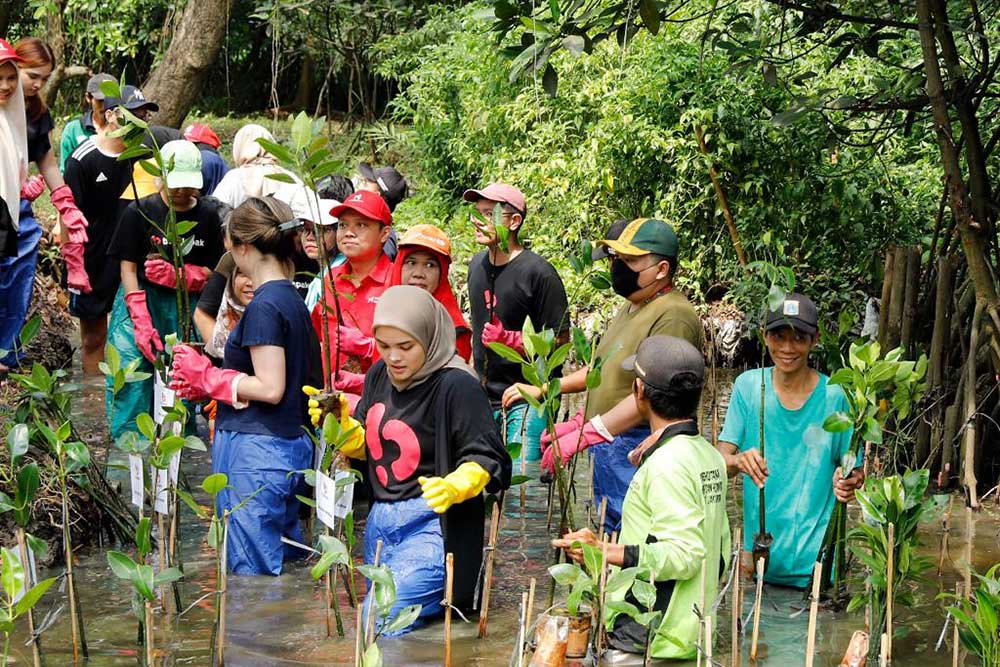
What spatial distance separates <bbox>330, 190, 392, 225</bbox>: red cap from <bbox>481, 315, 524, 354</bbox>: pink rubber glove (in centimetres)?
74

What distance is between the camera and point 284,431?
552cm

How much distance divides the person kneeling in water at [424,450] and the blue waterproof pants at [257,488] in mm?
464

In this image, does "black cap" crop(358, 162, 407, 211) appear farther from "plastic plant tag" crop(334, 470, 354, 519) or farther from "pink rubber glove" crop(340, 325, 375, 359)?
"plastic plant tag" crop(334, 470, 354, 519)

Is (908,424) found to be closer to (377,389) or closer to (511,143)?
(377,389)

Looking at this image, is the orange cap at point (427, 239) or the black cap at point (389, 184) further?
the black cap at point (389, 184)

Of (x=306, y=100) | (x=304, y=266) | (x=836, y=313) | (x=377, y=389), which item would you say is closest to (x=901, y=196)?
(x=836, y=313)

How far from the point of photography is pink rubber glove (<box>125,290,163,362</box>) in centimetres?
690

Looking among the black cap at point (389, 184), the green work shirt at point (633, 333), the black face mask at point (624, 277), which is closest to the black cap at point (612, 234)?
the black face mask at point (624, 277)

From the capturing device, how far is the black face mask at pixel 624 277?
547cm

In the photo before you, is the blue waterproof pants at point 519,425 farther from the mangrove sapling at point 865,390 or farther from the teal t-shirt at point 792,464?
the mangrove sapling at point 865,390

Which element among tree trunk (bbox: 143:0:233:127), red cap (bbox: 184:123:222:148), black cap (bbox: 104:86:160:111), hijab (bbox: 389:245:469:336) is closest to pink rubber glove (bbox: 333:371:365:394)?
hijab (bbox: 389:245:469:336)

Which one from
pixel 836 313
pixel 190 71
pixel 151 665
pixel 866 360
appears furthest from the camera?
pixel 190 71

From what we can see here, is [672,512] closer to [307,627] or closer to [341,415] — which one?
[341,415]

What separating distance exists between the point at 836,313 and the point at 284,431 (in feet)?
18.3
